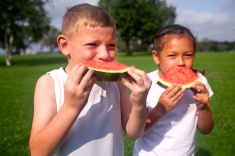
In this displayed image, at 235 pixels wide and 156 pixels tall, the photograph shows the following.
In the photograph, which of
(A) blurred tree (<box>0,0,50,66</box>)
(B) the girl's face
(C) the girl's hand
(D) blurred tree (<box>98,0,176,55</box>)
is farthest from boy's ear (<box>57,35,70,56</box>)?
(D) blurred tree (<box>98,0,176,55</box>)

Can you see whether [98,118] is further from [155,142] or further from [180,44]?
[180,44]

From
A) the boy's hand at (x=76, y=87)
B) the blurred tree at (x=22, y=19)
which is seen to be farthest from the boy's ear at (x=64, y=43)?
the blurred tree at (x=22, y=19)

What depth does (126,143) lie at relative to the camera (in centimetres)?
399

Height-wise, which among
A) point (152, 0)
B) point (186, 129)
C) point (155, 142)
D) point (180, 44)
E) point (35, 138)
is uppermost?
point (152, 0)

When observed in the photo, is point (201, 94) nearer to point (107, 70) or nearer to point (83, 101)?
point (107, 70)

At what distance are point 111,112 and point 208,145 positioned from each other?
3232 mm

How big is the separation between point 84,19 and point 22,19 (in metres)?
25.6

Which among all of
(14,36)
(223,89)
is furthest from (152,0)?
(223,89)

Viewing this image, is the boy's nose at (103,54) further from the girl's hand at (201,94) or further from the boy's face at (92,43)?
the girl's hand at (201,94)

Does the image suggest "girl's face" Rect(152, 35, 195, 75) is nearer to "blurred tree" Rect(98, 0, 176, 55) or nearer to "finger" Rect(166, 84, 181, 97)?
"finger" Rect(166, 84, 181, 97)

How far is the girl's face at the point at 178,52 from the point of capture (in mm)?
2000

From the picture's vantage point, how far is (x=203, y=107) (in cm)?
191

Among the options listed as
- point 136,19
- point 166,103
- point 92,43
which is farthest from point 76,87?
point 136,19

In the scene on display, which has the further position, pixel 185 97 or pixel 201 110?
pixel 185 97
